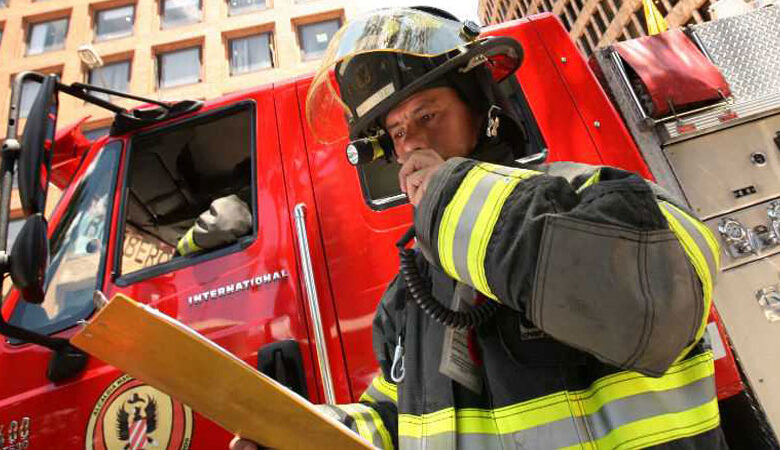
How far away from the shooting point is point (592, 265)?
2.31ft

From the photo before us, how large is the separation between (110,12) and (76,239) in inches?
882

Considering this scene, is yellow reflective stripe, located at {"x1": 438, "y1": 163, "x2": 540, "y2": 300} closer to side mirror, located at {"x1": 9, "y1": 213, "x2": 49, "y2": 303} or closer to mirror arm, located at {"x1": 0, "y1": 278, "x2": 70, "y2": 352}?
side mirror, located at {"x1": 9, "y1": 213, "x2": 49, "y2": 303}

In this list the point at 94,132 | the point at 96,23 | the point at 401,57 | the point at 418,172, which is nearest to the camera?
the point at 418,172

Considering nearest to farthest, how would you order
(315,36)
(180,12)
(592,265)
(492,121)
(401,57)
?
(592,265) < (492,121) < (401,57) < (315,36) < (180,12)

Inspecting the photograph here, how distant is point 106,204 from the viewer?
2.22 metres

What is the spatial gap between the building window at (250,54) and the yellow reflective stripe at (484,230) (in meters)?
18.9

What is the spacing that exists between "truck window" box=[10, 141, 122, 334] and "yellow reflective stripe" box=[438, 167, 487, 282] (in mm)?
1785

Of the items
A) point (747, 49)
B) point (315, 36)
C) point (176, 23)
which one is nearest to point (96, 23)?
point (176, 23)

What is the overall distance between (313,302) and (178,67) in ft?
63.9

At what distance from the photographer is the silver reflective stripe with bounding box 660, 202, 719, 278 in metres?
0.84

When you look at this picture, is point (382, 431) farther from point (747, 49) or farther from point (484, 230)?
point (747, 49)

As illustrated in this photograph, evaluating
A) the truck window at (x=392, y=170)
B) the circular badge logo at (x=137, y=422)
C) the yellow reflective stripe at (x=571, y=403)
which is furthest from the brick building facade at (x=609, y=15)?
the circular badge logo at (x=137, y=422)

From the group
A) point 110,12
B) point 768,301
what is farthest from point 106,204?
point 110,12

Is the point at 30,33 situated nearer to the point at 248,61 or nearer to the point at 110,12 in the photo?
the point at 110,12
